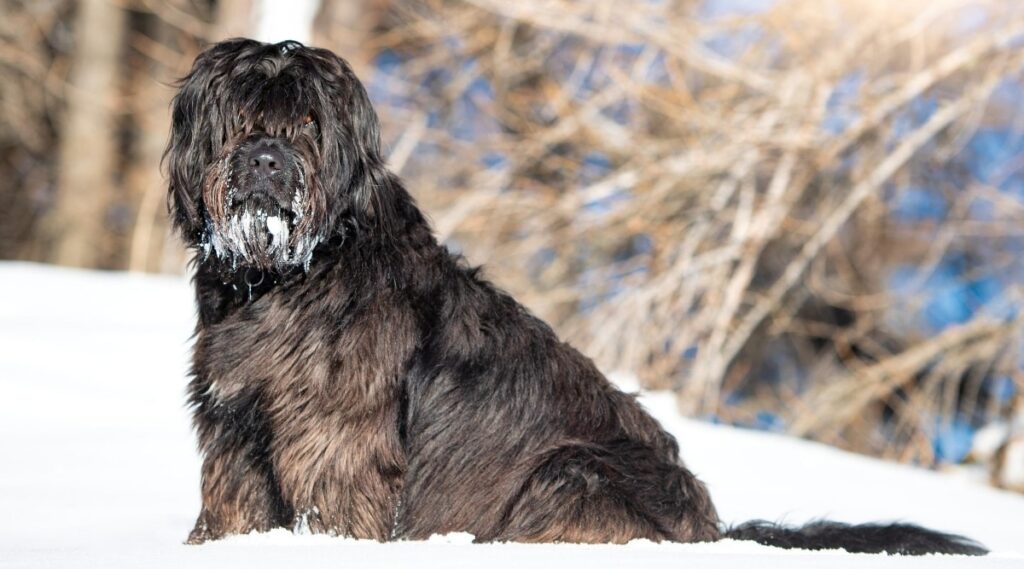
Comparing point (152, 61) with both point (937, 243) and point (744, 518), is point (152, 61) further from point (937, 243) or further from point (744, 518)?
point (744, 518)

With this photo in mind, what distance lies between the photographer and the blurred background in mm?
9945

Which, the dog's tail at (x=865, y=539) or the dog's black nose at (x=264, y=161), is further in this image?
the dog's tail at (x=865, y=539)

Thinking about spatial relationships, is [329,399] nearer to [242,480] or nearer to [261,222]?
[242,480]

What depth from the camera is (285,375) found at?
4422 millimetres

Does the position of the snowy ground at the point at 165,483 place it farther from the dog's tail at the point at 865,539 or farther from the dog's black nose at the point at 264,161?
the dog's black nose at the point at 264,161

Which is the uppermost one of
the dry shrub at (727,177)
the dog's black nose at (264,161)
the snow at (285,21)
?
the snow at (285,21)

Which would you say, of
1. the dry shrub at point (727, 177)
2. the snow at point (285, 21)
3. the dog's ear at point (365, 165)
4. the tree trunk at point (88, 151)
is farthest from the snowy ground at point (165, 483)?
the tree trunk at point (88, 151)

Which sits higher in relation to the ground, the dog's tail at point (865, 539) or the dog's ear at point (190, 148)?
the dog's ear at point (190, 148)

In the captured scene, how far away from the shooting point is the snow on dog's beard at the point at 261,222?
4480 millimetres

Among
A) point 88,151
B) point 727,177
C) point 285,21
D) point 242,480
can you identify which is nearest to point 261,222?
point 242,480

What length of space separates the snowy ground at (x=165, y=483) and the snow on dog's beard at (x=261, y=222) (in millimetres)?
1036

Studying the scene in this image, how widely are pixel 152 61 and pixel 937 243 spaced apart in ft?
51.0

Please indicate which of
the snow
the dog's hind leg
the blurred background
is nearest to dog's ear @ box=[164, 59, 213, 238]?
the dog's hind leg

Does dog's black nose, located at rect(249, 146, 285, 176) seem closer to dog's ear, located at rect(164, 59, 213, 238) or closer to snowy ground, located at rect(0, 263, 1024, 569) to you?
dog's ear, located at rect(164, 59, 213, 238)
